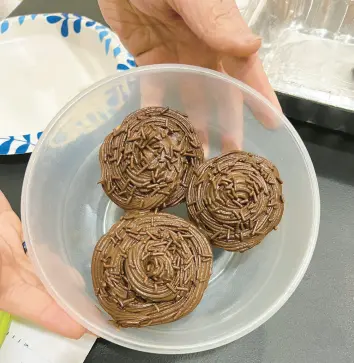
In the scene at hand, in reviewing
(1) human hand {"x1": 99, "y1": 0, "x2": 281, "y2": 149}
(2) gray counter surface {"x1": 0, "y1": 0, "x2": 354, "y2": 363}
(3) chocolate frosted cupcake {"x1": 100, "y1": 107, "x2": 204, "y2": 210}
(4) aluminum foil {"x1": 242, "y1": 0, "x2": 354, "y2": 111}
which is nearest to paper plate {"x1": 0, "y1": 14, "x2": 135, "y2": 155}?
(1) human hand {"x1": 99, "y1": 0, "x2": 281, "y2": 149}

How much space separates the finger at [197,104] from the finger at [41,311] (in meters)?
0.58

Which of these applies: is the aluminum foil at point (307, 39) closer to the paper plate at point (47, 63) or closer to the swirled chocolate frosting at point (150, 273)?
the paper plate at point (47, 63)

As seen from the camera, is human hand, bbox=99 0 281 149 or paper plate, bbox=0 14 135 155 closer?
human hand, bbox=99 0 281 149

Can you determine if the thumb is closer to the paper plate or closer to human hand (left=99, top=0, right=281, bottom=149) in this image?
human hand (left=99, top=0, right=281, bottom=149)

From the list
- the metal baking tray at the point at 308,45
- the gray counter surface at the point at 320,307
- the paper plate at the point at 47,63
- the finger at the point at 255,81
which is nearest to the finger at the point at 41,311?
the gray counter surface at the point at 320,307

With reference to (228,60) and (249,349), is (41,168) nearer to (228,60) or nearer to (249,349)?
(228,60)

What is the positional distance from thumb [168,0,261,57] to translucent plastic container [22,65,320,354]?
14cm

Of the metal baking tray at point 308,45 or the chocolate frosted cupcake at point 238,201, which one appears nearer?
the chocolate frosted cupcake at point 238,201

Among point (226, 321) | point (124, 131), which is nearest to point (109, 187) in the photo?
point (124, 131)

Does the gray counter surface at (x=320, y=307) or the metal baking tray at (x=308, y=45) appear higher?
the metal baking tray at (x=308, y=45)

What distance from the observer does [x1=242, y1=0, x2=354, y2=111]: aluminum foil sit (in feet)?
4.69

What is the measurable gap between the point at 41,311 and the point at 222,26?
0.74 metres

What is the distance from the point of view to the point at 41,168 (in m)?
1.05

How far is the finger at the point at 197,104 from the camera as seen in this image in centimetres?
115
